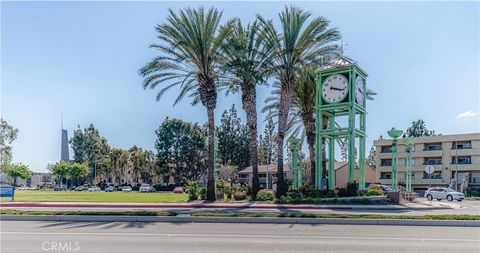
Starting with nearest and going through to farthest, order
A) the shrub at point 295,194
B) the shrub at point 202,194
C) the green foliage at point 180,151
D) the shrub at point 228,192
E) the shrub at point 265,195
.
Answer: the shrub at point 295,194
the shrub at point 265,195
the shrub at point 202,194
the shrub at point 228,192
the green foliage at point 180,151

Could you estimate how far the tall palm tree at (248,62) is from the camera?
29391 millimetres

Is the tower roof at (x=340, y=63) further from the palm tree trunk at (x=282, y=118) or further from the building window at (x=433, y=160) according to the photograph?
the building window at (x=433, y=160)

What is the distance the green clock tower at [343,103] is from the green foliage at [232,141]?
194 feet

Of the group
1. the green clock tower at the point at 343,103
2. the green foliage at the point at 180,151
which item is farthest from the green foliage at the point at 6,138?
the green clock tower at the point at 343,103

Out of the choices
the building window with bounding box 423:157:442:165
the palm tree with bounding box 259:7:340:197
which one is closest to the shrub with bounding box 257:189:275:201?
the palm tree with bounding box 259:7:340:197

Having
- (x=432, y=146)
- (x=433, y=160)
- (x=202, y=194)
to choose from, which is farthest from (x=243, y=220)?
(x=432, y=146)

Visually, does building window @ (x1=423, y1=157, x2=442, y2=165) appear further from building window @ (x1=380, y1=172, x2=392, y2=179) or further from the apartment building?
building window @ (x1=380, y1=172, x2=392, y2=179)

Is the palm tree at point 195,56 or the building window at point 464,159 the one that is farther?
the building window at point 464,159

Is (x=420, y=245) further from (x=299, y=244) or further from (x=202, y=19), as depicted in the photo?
(x=202, y=19)

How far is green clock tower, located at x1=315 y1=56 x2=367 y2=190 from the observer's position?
2795 centimetres

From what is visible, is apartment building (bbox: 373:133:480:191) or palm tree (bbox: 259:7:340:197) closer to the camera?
palm tree (bbox: 259:7:340:197)

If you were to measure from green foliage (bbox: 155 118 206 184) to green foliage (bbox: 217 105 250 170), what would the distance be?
164 inches

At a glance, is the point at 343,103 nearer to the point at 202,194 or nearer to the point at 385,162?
the point at 202,194

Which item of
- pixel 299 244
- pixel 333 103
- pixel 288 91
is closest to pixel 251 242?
pixel 299 244
